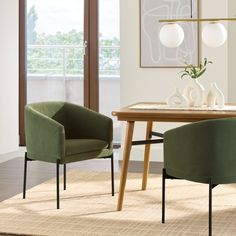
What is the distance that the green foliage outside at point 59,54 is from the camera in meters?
8.05

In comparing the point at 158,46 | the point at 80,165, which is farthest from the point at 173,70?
the point at 80,165

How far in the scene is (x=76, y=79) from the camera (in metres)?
8.16

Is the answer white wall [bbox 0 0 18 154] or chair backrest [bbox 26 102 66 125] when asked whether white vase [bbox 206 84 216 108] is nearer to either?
chair backrest [bbox 26 102 66 125]

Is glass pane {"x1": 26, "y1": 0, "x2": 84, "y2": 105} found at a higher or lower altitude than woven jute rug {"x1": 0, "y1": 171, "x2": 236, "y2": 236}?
higher

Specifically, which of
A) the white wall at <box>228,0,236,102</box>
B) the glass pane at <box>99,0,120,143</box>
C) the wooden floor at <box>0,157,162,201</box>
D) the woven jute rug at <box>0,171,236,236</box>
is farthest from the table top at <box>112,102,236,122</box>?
the glass pane at <box>99,0,120,143</box>

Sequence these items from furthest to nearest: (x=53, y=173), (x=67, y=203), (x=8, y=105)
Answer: (x=8, y=105) < (x=53, y=173) < (x=67, y=203)

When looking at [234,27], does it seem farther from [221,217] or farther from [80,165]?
[221,217]

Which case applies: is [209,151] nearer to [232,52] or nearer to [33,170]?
[33,170]

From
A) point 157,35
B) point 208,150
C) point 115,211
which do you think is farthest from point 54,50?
point 208,150

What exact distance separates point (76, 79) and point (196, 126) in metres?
4.28

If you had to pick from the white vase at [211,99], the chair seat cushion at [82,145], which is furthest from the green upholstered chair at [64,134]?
the white vase at [211,99]

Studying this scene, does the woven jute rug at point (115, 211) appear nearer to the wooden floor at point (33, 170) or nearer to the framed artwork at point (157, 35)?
the wooden floor at point (33, 170)

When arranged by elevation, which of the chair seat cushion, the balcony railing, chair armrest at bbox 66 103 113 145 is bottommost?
the chair seat cushion

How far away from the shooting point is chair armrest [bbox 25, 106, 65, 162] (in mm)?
4809
